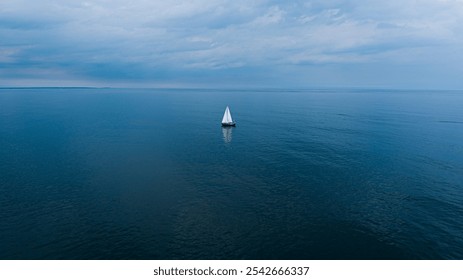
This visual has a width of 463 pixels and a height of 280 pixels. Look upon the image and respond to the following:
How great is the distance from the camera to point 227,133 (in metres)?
146

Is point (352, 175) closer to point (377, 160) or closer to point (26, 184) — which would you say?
point (377, 160)

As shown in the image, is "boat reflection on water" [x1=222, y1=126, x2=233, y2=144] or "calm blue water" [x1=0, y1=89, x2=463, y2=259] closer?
"calm blue water" [x1=0, y1=89, x2=463, y2=259]

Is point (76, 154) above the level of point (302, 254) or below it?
above

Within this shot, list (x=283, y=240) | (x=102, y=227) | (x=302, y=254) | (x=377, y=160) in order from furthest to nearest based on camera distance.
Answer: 1. (x=377, y=160)
2. (x=102, y=227)
3. (x=283, y=240)
4. (x=302, y=254)

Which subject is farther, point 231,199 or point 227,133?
point 227,133

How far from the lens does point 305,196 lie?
70375mm

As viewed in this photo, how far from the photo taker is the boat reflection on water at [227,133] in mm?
130438

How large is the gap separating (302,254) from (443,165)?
70082 millimetres

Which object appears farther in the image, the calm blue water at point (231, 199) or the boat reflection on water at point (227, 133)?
the boat reflection on water at point (227, 133)

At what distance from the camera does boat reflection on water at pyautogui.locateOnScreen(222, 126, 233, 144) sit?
428ft

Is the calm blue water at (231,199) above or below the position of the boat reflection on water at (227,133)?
below

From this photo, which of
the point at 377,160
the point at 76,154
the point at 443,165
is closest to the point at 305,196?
the point at 377,160

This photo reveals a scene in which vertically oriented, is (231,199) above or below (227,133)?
below

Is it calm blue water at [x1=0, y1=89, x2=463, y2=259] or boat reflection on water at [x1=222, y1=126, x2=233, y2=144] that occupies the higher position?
boat reflection on water at [x1=222, y1=126, x2=233, y2=144]
